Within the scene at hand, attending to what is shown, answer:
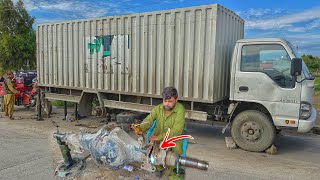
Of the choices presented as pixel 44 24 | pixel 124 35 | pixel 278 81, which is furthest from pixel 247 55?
pixel 44 24

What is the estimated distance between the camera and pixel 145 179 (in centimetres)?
241

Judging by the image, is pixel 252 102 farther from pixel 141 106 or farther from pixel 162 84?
pixel 141 106

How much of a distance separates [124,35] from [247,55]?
304cm

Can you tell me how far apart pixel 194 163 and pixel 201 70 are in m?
4.09

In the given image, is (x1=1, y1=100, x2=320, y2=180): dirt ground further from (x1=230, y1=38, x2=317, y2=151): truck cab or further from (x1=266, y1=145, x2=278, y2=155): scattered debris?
(x1=230, y1=38, x2=317, y2=151): truck cab

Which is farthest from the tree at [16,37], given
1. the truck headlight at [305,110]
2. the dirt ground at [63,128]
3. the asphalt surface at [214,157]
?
the truck headlight at [305,110]

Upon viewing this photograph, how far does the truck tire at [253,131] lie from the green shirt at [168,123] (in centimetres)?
369

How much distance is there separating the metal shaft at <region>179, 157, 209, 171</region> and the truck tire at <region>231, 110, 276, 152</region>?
4.17 metres

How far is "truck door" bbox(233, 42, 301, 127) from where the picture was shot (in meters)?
5.54

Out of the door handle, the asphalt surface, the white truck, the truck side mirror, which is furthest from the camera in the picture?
the door handle

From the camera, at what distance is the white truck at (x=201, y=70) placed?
564 cm

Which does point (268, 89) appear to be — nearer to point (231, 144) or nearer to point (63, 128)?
point (231, 144)

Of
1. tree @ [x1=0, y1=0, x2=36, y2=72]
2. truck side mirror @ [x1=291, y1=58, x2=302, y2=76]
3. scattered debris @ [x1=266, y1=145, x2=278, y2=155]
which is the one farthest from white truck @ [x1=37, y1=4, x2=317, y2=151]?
tree @ [x1=0, y1=0, x2=36, y2=72]

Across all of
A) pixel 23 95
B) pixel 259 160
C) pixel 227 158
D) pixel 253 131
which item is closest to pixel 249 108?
pixel 253 131
